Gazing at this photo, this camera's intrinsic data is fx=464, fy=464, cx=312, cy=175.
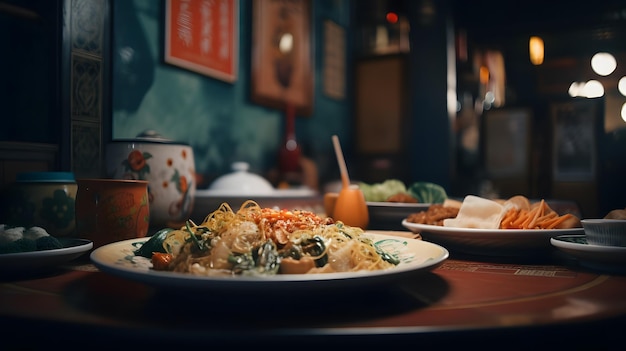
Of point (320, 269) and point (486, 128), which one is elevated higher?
point (486, 128)

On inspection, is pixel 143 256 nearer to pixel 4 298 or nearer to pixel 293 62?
pixel 4 298

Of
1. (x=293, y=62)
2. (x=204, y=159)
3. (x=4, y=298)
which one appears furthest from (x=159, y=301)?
(x=293, y=62)

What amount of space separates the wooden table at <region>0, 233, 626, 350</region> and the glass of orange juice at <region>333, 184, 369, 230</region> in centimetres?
72

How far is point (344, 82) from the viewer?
492 cm

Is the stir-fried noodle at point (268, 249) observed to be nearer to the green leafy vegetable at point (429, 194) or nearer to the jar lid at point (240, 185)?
the green leafy vegetable at point (429, 194)

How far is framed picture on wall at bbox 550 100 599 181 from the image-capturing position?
19.0 feet

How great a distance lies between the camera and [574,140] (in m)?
5.88

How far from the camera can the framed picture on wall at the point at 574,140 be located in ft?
19.0

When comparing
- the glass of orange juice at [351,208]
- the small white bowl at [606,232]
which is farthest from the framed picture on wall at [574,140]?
the small white bowl at [606,232]

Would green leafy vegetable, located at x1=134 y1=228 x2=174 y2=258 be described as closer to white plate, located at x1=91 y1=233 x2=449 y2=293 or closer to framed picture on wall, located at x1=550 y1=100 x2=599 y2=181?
white plate, located at x1=91 y1=233 x2=449 y2=293

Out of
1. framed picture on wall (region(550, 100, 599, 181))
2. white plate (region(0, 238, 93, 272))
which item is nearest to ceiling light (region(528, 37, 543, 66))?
framed picture on wall (region(550, 100, 599, 181))

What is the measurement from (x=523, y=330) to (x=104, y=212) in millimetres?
911

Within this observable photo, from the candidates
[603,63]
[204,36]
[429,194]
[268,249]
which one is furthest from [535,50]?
[268,249]

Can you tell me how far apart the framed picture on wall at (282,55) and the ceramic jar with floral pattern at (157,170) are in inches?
74.9
